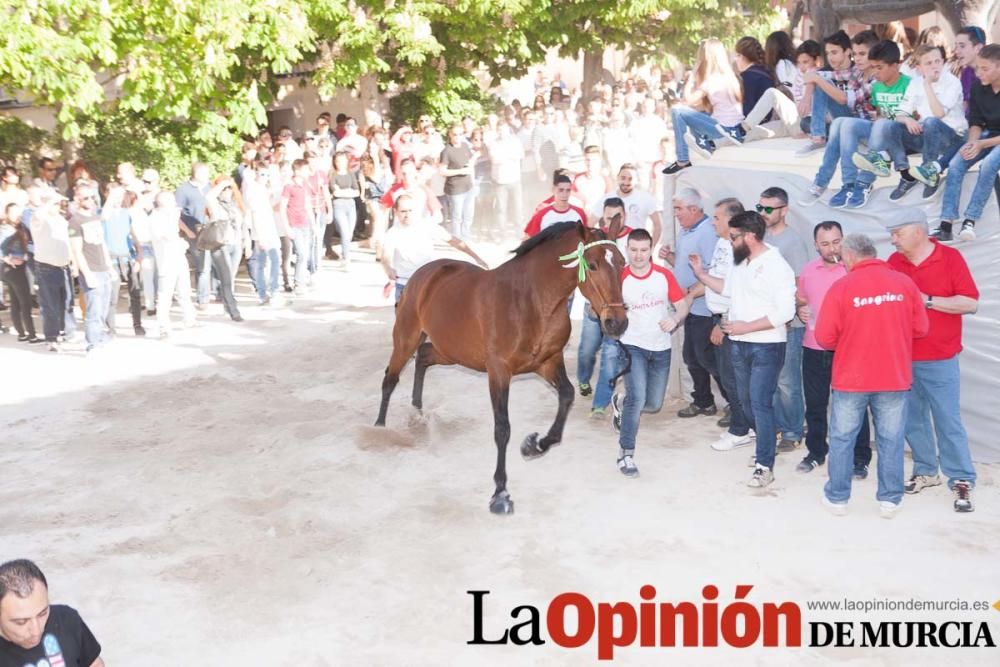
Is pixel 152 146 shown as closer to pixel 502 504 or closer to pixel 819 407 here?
pixel 502 504

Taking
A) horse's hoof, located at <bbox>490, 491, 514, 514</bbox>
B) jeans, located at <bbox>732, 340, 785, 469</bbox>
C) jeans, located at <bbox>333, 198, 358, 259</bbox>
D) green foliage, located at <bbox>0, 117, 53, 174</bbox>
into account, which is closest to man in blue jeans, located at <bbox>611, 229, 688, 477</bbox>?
jeans, located at <bbox>732, 340, 785, 469</bbox>

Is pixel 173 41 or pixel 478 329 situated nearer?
pixel 478 329

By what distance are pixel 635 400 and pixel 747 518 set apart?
1.39 meters

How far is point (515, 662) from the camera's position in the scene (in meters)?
5.68

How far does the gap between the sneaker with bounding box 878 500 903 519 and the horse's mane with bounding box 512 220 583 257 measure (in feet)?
9.54

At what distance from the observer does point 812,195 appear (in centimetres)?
892

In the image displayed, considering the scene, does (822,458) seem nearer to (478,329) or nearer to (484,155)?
(478,329)

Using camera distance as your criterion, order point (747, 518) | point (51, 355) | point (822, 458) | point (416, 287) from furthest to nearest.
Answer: point (51, 355) < point (416, 287) < point (822, 458) < point (747, 518)

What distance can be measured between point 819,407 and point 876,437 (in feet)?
3.13

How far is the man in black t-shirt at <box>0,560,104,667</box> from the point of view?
12.0 feet

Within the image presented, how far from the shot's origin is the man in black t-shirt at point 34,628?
367 cm

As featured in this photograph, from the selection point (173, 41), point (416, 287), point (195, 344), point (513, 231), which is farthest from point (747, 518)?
point (513, 231)

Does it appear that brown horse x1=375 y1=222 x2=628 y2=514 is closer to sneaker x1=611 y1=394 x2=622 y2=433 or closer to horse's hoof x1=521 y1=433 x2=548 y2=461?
horse's hoof x1=521 y1=433 x2=548 y2=461

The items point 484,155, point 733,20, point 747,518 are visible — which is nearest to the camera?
point 747,518
